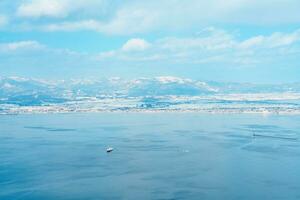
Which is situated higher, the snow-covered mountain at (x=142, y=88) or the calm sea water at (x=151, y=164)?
the snow-covered mountain at (x=142, y=88)

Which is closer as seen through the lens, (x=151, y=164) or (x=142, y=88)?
(x=151, y=164)

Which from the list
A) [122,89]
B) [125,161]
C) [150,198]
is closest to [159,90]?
[122,89]

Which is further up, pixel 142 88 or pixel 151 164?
pixel 142 88

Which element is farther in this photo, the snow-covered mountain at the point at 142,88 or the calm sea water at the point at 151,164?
the snow-covered mountain at the point at 142,88

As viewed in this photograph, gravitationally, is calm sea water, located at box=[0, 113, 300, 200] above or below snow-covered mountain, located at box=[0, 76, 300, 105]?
below

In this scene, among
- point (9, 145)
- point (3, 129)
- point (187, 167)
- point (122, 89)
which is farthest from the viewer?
point (122, 89)

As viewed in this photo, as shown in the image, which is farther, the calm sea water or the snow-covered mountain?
the snow-covered mountain

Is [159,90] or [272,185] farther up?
[159,90]

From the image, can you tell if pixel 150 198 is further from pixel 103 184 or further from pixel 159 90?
pixel 159 90
